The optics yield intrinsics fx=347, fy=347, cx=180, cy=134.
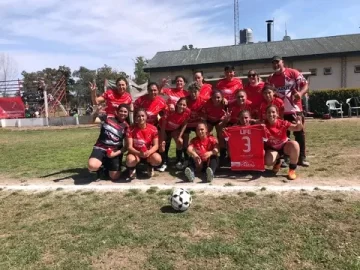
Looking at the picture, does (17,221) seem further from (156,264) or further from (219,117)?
(219,117)

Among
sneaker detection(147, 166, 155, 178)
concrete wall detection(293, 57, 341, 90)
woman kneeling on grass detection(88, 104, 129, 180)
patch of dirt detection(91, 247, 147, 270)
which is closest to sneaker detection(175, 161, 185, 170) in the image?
sneaker detection(147, 166, 155, 178)

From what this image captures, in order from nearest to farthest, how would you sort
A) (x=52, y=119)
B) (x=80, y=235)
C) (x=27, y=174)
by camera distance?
(x=80, y=235) < (x=27, y=174) < (x=52, y=119)

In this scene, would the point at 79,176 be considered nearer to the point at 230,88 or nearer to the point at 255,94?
the point at 230,88

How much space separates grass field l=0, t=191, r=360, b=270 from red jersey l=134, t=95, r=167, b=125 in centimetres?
189

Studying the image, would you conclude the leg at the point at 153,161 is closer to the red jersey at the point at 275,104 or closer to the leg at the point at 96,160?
the leg at the point at 96,160

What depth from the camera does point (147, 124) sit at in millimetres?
6262

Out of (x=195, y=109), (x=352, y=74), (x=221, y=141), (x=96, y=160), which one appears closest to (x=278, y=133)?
(x=221, y=141)

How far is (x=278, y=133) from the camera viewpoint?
227 inches

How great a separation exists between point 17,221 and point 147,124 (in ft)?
8.80

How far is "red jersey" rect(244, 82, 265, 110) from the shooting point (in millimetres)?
6309

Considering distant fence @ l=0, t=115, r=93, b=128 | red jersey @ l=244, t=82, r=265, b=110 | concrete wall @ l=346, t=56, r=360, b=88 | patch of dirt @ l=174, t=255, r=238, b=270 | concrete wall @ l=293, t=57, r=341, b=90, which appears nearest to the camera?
patch of dirt @ l=174, t=255, r=238, b=270

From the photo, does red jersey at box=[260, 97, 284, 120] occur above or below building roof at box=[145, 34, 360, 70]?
below

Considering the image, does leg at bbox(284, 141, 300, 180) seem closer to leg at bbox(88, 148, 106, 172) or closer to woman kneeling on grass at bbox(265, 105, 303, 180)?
woman kneeling on grass at bbox(265, 105, 303, 180)

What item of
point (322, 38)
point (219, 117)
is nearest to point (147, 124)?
point (219, 117)
